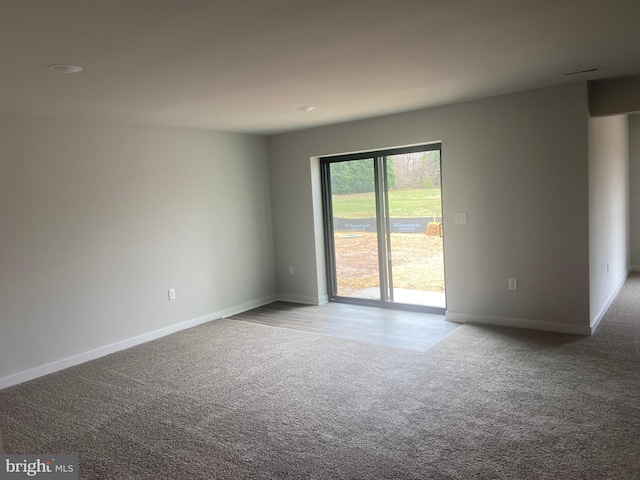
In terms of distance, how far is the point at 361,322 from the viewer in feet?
17.3

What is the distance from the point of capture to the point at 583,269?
430 centimetres

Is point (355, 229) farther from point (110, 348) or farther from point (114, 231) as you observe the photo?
point (110, 348)

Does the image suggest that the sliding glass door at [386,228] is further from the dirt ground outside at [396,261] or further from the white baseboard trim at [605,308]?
the white baseboard trim at [605,308]

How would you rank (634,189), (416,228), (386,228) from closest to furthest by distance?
→ 1. (416,228)
2. (386,228)
3. (634,189)

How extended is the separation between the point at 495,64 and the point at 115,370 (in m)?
3.89

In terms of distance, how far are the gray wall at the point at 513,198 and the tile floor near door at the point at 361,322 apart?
0.44 metres

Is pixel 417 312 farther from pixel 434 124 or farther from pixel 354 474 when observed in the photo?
pixel 354 474

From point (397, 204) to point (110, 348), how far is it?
346cm

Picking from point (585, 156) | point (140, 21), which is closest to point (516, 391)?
point (585, 156)

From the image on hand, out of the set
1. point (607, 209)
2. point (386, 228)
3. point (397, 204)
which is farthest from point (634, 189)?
point (386, 228)

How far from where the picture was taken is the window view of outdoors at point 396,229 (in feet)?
17.8

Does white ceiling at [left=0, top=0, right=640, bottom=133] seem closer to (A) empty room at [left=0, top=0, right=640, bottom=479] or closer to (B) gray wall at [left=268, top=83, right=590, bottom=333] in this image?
(A) empty room at [left=0, top=0, right=640, bottom=479]

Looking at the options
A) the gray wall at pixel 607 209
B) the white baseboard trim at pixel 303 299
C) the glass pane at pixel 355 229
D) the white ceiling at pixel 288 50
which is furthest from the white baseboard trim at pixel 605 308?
the white baseboard trim at pixel 303 299

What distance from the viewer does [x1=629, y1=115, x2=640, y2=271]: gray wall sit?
7.08 metres
